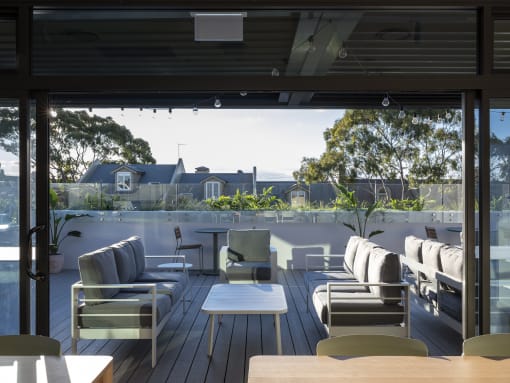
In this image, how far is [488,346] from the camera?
1934 millimetres

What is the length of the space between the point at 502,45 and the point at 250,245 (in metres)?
4.34

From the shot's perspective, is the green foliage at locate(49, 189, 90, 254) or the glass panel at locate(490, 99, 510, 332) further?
the green foliage at locate(49, 189, 90, 254)

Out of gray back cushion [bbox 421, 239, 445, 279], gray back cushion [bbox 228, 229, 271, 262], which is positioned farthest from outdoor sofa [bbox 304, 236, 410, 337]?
gray back cushion [bbox 228, 229, 271, 262]

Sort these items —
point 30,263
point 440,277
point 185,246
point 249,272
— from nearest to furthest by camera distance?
point 30,263 → point 440,277 → point 249,272 → point 185,246

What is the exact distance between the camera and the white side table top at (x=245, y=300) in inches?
149

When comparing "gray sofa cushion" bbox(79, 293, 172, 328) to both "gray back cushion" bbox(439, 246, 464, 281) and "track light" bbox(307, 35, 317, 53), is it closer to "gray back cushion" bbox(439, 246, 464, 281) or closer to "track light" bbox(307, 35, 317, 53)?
"track light" bbox(307, 35, 317, 53)

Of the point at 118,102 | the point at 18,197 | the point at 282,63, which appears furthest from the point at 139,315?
the point at 118,102

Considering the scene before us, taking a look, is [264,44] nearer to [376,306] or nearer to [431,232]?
[376,306]

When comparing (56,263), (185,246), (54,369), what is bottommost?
(56,263)

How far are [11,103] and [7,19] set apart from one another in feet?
1.72

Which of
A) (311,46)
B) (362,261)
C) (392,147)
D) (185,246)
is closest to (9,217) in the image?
(311,46)

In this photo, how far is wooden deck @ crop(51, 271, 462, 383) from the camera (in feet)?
11.3

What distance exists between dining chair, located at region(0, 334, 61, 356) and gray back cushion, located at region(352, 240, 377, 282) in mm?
3109

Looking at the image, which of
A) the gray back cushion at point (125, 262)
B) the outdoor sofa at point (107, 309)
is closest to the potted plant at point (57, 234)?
the gray back cushion at point (125, 262)
